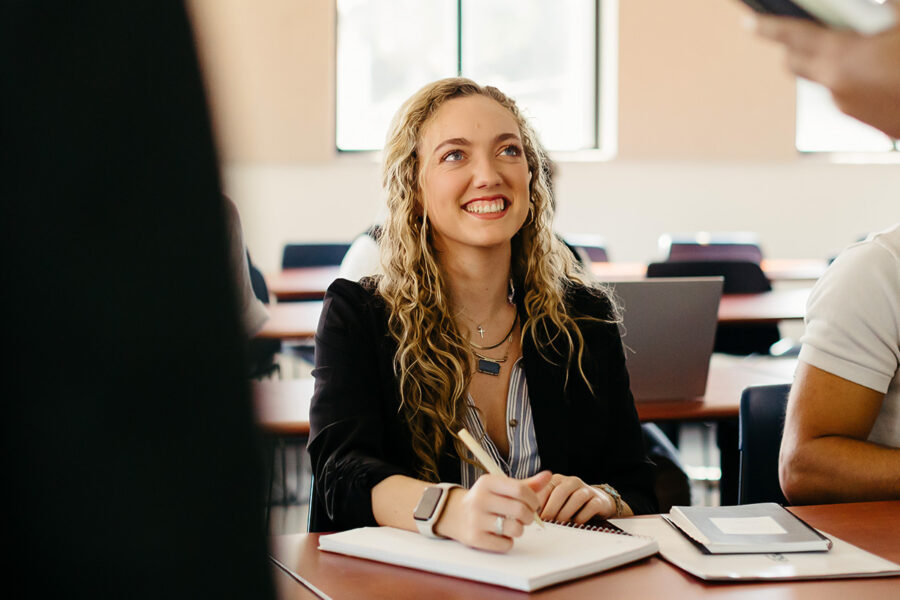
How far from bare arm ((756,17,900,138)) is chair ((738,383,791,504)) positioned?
127 cm

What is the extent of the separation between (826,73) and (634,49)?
6856 mm

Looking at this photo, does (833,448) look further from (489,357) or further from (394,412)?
(394,412)

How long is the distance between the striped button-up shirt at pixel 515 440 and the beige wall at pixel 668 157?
5030 millimetres

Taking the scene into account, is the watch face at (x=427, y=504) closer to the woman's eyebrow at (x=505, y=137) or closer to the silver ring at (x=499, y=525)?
the silver ring at (x=499, y=525)

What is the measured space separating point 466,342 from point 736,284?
2923 millimetres

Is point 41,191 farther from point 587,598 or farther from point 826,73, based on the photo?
point 587,598

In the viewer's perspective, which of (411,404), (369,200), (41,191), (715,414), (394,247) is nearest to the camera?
(41,191)

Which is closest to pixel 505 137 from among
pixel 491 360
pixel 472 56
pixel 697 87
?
pixel 491 360

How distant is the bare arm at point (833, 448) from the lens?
145 centimetres

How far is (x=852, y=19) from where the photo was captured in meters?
0.51

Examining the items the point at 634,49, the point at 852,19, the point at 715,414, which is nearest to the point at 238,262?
the point at 852,19

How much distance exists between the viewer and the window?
6.92m

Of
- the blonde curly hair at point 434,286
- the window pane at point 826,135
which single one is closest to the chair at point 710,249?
the window pane at point 826,135

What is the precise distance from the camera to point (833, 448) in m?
1.47
